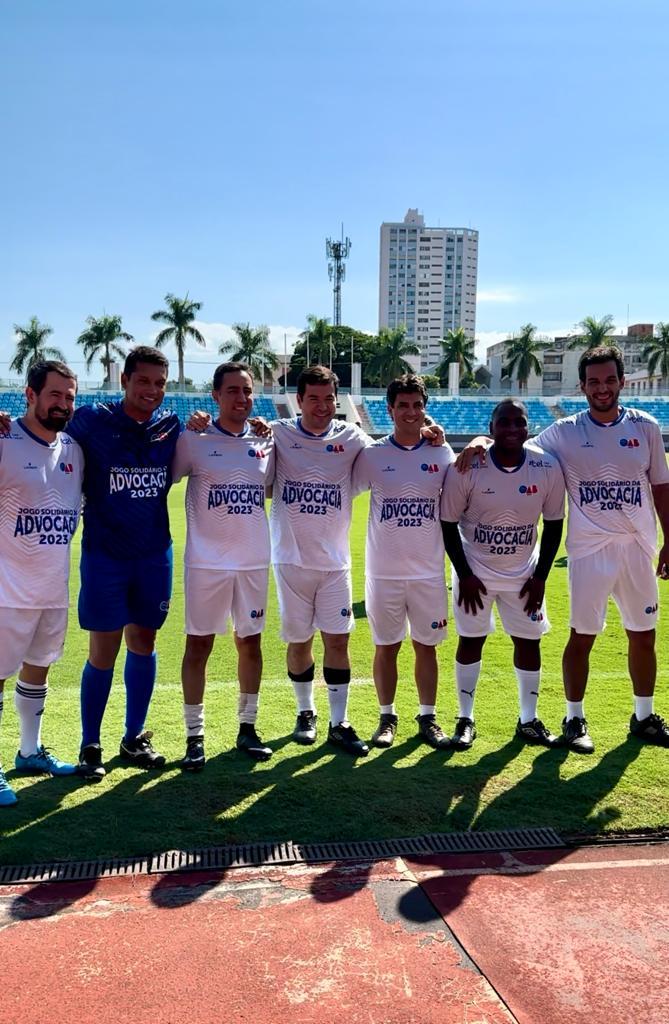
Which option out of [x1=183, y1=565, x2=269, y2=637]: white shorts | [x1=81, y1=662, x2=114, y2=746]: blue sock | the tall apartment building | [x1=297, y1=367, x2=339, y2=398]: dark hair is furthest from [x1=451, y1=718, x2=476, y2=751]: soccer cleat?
the tall apartment building

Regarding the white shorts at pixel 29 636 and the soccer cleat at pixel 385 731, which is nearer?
the white shorts at pixel 29 636

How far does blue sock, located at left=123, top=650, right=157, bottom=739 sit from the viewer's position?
14.9ft

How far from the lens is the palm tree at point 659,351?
65.4 metres

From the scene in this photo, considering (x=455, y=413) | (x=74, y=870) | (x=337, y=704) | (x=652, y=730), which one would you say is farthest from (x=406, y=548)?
(x=455, y=413)

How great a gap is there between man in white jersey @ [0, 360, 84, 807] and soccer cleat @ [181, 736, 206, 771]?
0.91 metres

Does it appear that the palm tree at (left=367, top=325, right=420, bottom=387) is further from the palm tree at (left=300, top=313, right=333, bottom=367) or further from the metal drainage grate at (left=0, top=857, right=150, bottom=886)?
the metal drainage grate at (left=0, top=857, right=150, bottom=886)

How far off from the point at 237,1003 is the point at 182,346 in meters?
57.2

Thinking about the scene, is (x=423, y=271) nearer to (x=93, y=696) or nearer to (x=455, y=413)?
(x=455, y=413)

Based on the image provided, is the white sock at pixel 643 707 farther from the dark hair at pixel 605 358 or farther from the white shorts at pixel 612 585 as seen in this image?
the dark hair at pixel 605 358

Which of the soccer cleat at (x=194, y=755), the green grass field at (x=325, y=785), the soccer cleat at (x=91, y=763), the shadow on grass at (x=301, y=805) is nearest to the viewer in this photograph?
the shadow on grass at (x=301, y=805)

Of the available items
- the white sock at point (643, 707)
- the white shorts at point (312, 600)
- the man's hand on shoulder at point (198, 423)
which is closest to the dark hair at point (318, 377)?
the man's hand on shoulder at point (198, 423)

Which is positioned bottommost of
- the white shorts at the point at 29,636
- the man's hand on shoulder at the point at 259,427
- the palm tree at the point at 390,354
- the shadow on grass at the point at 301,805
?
the shadow on grass at the point at 301,805

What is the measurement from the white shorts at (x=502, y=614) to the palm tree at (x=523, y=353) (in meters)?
67.9

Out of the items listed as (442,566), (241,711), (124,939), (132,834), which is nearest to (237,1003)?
(124,939)
